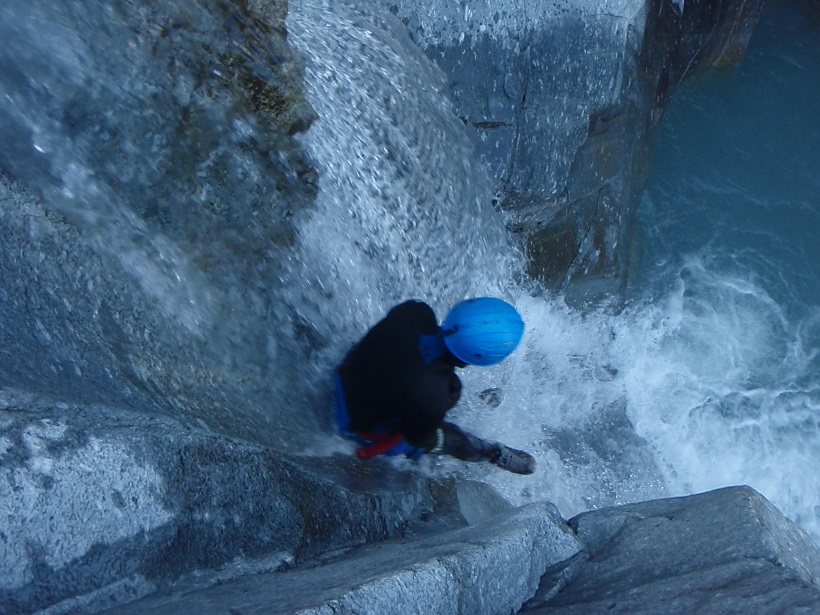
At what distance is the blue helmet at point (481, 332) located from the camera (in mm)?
2314

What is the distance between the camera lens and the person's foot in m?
3.43

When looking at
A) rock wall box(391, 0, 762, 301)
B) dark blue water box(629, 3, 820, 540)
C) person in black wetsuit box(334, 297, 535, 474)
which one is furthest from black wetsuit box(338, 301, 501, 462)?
dark blue water box(629, 3, 820, 540)

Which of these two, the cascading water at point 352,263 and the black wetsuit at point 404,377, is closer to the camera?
the cascading water at point 352,263

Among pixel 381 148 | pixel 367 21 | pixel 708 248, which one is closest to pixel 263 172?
pixel 381 148

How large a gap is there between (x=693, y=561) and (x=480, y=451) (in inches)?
54.2

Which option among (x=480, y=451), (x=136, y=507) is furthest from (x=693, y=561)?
(x=136, y=507)

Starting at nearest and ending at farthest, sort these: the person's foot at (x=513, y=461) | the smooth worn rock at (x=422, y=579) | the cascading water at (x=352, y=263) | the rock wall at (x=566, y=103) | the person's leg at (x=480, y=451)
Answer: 1. the smooth worn rock at (x=422, y=579)
2. the cascading water at (x=352, y=263)
3. the person's leg at (x=480, y=451)
4. the person's foot at (x=513, y=461)
5. the rock wall at (x=566, y=103)

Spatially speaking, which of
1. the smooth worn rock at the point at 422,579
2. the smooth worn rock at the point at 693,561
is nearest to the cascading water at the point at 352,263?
the smooth worn rock at the point at 422,579

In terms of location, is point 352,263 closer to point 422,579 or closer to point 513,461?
point 513,461

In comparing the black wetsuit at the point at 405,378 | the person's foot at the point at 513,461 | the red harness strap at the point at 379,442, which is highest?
the black wetsuit at the point at 405,378

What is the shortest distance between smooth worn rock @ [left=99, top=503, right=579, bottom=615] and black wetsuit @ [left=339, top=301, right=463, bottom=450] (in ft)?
1.44

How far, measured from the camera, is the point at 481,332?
7.57ft

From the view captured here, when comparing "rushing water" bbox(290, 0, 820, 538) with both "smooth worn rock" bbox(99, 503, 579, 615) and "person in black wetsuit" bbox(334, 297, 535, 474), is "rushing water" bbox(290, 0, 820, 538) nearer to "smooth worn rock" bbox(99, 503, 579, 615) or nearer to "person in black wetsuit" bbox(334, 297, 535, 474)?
"person in black wetsuit" bbox(334, 297, 535, 474)

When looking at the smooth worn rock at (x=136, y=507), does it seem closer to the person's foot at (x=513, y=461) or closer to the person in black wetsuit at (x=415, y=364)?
the person in black wetsuit at (x=415, y=364)
